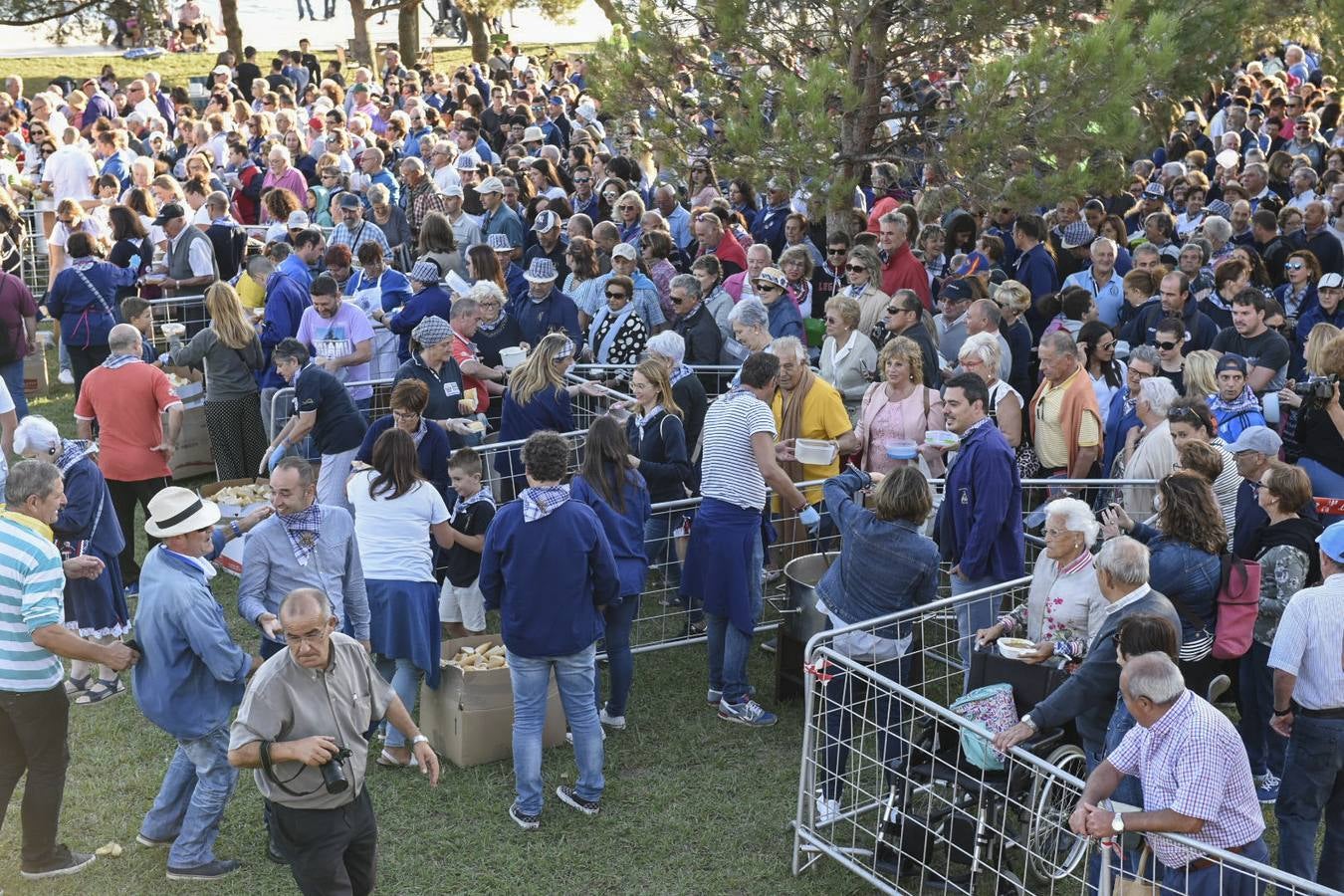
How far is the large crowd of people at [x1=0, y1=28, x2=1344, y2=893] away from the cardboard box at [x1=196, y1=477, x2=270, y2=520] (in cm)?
36

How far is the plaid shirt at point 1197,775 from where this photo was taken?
4.44 meters

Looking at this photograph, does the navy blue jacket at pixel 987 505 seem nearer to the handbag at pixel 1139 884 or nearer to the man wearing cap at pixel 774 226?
the handbag at pixel 1139 884

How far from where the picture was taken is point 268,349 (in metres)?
10.5

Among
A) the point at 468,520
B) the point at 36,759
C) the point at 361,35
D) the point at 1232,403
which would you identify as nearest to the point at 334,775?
the point at 36,759

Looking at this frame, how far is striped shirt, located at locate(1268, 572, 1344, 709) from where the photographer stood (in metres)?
5.31

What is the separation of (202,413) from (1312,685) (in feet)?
27.7

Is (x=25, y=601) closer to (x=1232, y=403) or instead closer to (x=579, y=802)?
(x=579, y=802)

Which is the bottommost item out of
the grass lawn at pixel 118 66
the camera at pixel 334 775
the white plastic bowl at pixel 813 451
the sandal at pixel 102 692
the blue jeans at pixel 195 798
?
the sandal at pixel 102 692

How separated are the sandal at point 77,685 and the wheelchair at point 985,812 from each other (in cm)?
457

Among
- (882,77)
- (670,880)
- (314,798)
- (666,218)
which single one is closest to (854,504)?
(670,880)

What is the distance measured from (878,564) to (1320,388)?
3316mm

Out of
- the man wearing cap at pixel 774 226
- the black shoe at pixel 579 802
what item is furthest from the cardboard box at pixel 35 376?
the black shoe at pixel 579 802

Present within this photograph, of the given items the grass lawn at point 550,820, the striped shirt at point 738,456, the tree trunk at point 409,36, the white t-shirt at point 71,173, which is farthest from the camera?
the tree trunk at point 409,36

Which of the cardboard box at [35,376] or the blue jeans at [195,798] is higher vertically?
the cardboard box at [35,376]
